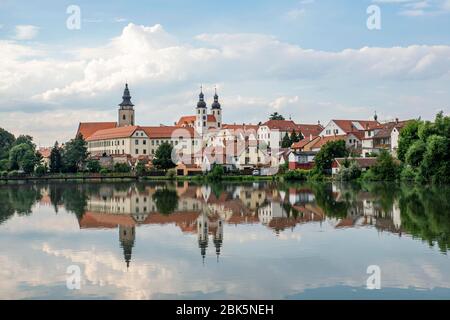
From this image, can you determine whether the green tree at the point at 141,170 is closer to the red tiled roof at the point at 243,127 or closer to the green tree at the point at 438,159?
the red tiled roof at the point at 243,127

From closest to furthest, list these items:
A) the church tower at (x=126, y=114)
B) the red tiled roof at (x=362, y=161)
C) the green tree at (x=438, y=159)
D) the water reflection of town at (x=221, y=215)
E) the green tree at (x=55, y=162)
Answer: the water reflection of town at (x=221, y=215) → the green tree at (x=438, y=159) → the red tiled roof at (x=362, y=161) → the green tree at (x=55, y=162) → the church tower at (x=126, y=114)

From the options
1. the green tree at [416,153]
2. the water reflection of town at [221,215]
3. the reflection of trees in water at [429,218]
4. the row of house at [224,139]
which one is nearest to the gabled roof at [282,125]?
the row of house at [224,139]

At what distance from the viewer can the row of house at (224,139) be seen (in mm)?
70625

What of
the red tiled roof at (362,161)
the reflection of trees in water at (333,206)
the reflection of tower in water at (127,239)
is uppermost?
the red tiled roof at (362,161)

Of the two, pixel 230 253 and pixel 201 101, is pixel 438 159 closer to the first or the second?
pixel 230 253

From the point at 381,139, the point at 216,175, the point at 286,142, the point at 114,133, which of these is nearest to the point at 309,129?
the point at 286,142

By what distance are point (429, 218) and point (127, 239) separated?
9953 millimetres

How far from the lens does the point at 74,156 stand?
8169 cm

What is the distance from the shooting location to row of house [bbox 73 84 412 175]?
232 feet

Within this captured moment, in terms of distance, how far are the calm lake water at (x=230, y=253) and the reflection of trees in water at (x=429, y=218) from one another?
1.4 inches

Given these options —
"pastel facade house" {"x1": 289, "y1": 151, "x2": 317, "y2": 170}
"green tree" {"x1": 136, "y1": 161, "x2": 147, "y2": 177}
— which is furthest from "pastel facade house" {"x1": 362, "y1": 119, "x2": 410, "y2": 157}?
"green tree" {"x1": 136, "y1": 161, "x2": 147, "y2": 177}

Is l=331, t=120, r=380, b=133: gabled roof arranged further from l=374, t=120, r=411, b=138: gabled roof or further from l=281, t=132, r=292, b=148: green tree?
l=374, t=120, r=411, b=138: gabled roof
